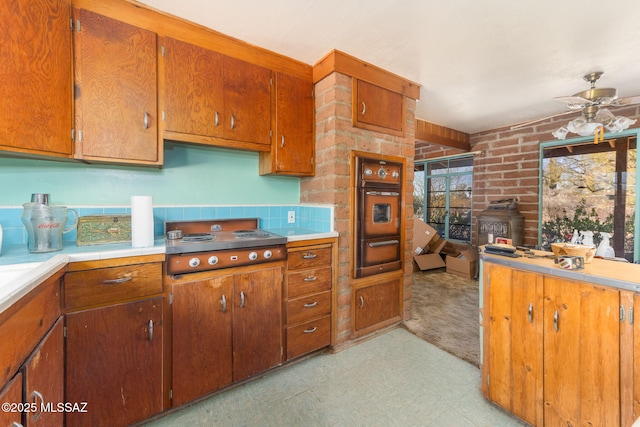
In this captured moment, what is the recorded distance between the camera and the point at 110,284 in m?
1.34

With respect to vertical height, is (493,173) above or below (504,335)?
above

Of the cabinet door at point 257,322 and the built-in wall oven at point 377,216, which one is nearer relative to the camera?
the cabinet door at point 257,322

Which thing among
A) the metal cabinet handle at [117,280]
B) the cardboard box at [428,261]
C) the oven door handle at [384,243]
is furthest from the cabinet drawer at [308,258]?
the cardboard box at [428,261]

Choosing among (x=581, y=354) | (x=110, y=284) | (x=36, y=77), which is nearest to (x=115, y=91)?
(x=36, y=77)

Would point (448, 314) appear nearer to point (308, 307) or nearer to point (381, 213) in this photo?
point (381, 213)

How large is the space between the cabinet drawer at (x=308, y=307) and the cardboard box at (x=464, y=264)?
3.10m

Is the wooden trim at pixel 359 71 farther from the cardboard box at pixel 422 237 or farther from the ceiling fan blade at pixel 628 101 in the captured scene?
the cardboard box at pixel 422 237

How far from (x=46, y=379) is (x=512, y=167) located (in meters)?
5.37

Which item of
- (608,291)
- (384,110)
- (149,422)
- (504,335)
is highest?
(384,110)

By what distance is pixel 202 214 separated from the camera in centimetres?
217

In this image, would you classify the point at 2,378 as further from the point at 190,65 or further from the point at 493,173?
the point at 493,173

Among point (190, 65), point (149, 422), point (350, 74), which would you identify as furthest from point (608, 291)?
point (190, 65)

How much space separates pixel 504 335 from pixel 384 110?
200 centimetres

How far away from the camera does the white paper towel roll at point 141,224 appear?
1516 mm
